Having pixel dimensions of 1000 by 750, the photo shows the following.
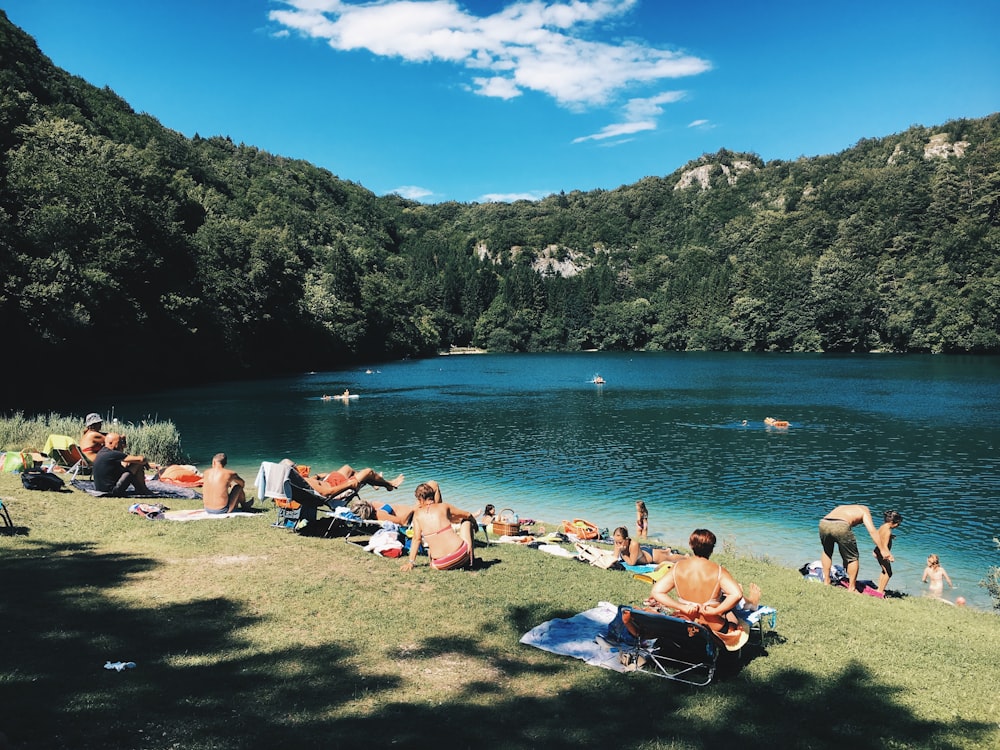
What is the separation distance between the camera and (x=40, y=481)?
47.4 feet

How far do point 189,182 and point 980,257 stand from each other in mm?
127564

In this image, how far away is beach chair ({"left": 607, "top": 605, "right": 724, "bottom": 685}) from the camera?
6465mm

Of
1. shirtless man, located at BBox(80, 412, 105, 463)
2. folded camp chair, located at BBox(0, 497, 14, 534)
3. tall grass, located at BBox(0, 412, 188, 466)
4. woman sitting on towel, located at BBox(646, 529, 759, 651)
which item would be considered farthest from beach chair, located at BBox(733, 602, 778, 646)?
tall grass, located at BBox(0, 412, 188, 466)

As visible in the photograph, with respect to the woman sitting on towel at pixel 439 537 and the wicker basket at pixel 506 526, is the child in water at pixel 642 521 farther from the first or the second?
the woman sitting on towel at pixel 439 537

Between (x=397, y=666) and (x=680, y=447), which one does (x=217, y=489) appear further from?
(x=680, y=447)

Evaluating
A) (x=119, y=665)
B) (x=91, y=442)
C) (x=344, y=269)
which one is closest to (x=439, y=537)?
(x=119, y=665)

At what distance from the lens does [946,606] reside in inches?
461

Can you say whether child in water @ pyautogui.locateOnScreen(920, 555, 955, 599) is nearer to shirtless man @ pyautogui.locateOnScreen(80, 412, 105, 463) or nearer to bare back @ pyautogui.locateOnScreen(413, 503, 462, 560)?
bare back @ pyautogui.locateOnScreen(413, 503, 462, 560)

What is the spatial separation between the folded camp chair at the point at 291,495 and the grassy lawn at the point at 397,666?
1.97m

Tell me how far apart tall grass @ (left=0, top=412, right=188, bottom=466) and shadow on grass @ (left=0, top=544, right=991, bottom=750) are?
1773 cm

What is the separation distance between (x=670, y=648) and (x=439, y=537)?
443 cm

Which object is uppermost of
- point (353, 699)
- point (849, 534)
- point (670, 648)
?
point (353, 699)

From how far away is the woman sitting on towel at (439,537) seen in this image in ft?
33.1

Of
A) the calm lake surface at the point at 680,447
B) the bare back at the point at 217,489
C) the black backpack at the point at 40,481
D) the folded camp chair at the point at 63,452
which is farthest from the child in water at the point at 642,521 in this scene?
the folded camp chair at the point at 63,452
